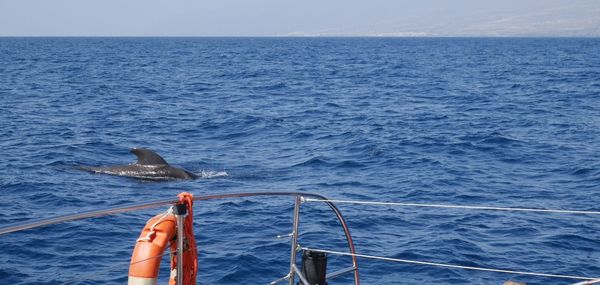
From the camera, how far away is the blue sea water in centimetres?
1185

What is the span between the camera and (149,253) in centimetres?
454

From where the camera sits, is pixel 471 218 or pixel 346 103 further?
pixel 346 103

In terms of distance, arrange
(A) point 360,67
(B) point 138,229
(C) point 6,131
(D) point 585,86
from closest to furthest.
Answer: (B) point 138,229 < (C) point 6,131 < (D) point 585,86 < (A) point 360,67

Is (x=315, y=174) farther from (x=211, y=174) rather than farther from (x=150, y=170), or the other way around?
(x=150, y=170)

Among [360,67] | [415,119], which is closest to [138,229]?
[415,119]

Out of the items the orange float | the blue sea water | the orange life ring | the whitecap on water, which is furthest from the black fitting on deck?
the whitecap on water

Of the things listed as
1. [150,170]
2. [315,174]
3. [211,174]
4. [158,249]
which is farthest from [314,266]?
[315,174]

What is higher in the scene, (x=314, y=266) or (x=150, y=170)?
(x=314, y=266)

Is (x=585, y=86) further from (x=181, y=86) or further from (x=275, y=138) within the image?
(x=275, y=138)

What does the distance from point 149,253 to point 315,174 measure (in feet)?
47.5

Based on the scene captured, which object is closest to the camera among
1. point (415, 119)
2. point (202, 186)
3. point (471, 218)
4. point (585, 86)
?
point (471, 218)

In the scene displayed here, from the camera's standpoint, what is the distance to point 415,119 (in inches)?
1261

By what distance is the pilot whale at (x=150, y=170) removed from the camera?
715 inches

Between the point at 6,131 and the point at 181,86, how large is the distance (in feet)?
79.4
